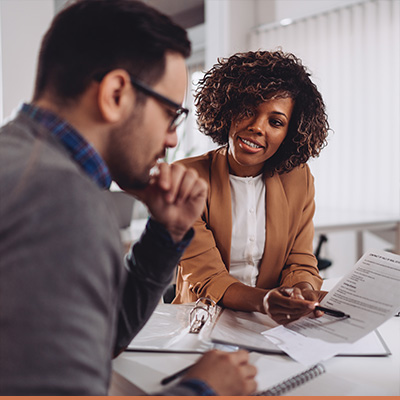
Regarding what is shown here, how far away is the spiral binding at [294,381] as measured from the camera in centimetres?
74

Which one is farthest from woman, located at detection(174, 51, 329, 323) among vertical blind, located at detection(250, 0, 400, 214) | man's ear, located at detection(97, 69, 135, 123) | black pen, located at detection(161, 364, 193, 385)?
vertical blind, located at detection(250, 0, 400, 214)

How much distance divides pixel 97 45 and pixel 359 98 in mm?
3580

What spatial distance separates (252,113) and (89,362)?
106cm

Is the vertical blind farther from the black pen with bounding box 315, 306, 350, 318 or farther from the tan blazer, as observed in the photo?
the black pen with bounding box 315, 306, 350, 318

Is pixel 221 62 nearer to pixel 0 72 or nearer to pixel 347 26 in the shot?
pixel 0 72

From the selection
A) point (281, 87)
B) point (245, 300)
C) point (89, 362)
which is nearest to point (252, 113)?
point (281, 87)

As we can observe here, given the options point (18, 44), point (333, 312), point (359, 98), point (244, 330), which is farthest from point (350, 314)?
point (359, 98)

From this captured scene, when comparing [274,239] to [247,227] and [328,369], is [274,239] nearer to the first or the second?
[247,227]

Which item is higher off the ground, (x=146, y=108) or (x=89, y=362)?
(x=146, y=108)

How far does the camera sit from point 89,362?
0.49 metres

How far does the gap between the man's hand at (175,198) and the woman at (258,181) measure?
Answer: 1.38 feet

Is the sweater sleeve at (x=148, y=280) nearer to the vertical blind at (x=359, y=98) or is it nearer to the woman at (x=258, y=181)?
the woman at (x=258, y=181)

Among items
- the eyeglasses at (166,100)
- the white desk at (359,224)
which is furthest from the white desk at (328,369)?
the white desk at (359,224)

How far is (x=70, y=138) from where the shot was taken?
62 centimetres
